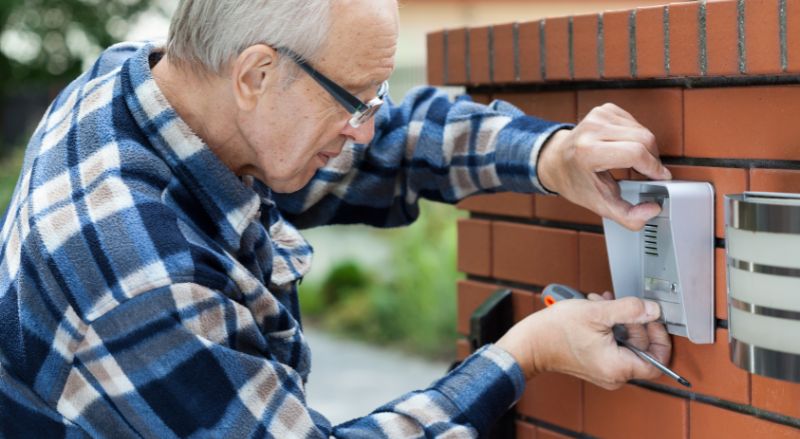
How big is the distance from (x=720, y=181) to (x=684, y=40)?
0.24 meters

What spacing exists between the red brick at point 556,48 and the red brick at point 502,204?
290mm

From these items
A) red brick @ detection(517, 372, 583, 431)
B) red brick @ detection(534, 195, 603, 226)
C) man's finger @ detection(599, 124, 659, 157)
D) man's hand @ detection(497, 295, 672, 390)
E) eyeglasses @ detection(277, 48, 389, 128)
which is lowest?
→ red brick @ detection(517, 372, 583, 431)

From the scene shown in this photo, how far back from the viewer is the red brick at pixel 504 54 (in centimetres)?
211

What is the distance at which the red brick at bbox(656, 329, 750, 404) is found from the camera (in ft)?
5.55

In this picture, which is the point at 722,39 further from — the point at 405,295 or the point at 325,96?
the point at 405,295

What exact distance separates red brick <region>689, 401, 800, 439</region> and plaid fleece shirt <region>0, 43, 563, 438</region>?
1.04ft

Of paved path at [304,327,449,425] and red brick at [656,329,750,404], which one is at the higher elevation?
red brick at [656,329,750,404]

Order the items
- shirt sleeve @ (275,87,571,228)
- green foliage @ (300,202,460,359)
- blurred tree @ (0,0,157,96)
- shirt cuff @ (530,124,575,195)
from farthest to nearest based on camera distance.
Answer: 1. blurred tree @ (0,0,157,96)
2. green foliage @ (300,202,460,359)
3. shirt sleeve @ (275,87,571,228)
4. shirt cuff @ (530,124,575,195)

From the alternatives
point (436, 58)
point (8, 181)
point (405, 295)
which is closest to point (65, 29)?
point (8, 181)

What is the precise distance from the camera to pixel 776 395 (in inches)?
64.0

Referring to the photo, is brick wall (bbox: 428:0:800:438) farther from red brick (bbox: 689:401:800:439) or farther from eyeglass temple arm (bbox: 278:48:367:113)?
eyeglass temple arm (bbox: 278:48:367:113)

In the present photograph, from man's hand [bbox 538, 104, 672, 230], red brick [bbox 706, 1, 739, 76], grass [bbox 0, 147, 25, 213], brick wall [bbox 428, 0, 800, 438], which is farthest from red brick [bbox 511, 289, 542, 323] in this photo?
grass [bbox 0, 147, 25, 213]

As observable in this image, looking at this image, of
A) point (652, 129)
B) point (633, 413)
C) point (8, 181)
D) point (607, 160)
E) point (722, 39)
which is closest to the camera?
point (722, 39)

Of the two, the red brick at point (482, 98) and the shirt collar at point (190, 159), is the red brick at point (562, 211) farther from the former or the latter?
the shirt collar at point (190, 159)
